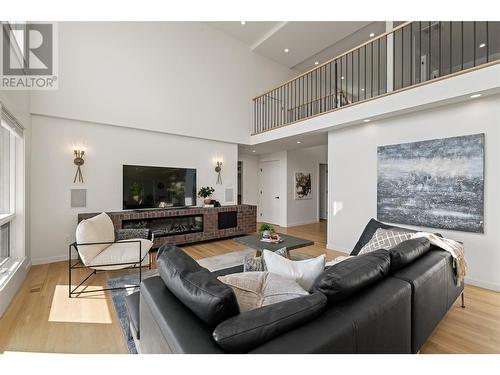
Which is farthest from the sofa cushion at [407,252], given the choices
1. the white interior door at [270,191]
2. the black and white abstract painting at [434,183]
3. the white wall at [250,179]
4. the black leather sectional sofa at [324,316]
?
the white wall at [250,179]

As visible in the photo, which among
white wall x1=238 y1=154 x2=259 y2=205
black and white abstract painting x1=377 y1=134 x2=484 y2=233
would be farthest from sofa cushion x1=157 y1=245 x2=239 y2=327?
white wall x1=238 y1=154 x2=259 y2=205

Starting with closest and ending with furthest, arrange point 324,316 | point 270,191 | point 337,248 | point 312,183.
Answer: point 324,316 → point 337,248 → point 270,191 → point 312,183

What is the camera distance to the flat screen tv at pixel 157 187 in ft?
14.7

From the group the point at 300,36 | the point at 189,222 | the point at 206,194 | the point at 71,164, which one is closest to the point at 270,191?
the point at 206,194

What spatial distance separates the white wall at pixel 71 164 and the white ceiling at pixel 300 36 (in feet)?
10.8

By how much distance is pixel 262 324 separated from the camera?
0.92m

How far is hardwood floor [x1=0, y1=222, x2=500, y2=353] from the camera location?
6.05 ft

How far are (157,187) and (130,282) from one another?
2.18 m

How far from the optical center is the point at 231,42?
6098 millimetres

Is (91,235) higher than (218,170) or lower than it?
lower

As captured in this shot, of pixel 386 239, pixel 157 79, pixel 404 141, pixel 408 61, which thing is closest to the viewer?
pixel 386 239

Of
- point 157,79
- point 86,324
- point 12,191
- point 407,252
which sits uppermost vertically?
point 157,79

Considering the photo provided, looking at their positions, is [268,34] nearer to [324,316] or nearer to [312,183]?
[312,183]
